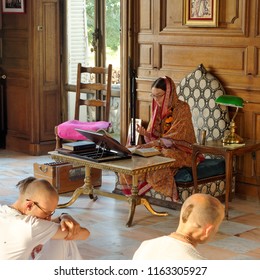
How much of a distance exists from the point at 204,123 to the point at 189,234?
3984 mm

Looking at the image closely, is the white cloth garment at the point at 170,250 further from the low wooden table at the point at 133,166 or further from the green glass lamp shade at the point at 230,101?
the green glass lamp shade at the point at 230,101

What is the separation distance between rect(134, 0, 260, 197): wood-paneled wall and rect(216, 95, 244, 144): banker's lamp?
0.34 m

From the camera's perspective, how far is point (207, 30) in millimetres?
6812

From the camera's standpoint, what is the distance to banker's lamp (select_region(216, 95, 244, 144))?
20.2 ft

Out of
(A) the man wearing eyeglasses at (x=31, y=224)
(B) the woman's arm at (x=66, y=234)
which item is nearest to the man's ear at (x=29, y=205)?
(A) the man wearing eyeglasses at (x=31, y=224)

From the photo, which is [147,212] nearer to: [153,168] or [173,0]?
[153,168]

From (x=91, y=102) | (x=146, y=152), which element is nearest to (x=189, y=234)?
(x=146, y=152)

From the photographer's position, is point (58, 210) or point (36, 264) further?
point (58, 210)

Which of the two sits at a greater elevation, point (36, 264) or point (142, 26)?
point (142, 26)

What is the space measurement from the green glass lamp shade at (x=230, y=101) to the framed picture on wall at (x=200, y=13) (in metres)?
0.83

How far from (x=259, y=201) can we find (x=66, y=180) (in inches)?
67.7

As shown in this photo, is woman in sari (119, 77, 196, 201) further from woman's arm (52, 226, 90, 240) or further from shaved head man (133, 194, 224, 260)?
shaved head man (133, 194, 224, 260)

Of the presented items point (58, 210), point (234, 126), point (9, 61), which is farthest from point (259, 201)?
point (9, 61)

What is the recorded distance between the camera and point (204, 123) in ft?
22.0
